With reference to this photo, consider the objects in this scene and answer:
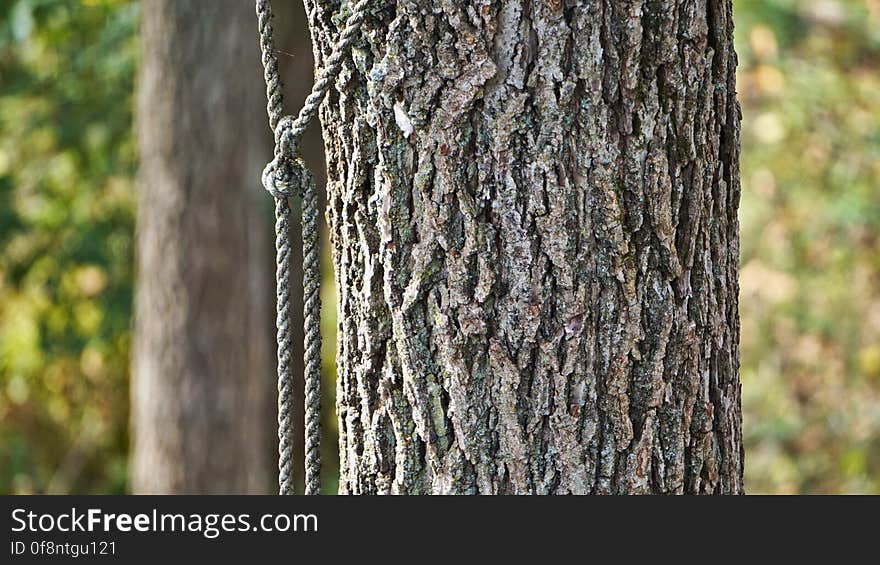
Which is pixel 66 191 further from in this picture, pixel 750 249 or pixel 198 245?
pixel 750 249

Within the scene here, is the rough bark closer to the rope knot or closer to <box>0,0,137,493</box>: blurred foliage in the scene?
the rope knot

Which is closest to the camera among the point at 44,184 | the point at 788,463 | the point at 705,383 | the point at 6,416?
the point at 705,383

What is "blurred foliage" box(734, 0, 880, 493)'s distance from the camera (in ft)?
17.5

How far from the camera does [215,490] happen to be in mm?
3803

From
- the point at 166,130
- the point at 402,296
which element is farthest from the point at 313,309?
the point at 166,130

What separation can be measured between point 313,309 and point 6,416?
17.3 ft

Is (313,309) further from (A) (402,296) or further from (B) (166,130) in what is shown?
(B) (166,130)

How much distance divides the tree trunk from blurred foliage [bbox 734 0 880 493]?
285cm

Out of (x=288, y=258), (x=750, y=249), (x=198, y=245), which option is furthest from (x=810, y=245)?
(x=288, y=258)

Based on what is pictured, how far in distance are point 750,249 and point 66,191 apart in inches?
147

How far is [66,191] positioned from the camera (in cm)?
500

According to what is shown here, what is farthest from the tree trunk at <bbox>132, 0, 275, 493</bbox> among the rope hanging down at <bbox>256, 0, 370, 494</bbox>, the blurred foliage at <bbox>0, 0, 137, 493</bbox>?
the rope hanging down at <bbox>256, 0, 370, 494</bbox>

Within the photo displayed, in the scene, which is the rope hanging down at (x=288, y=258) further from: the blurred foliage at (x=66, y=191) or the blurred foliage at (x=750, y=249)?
the blurred foliage at (x=750, y=249)

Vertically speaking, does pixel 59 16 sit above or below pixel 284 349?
above
